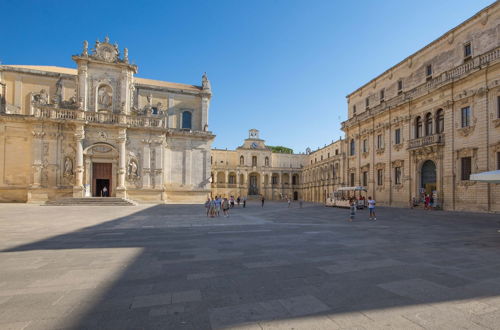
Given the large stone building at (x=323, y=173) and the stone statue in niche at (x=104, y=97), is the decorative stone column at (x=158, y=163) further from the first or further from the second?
the large stone building at (x=323, y=173)

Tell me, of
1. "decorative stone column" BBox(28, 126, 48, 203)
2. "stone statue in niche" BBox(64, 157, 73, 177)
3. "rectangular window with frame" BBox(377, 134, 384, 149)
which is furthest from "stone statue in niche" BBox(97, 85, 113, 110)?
"rectangular window with frame" BBox(377, 134, 384, 149)

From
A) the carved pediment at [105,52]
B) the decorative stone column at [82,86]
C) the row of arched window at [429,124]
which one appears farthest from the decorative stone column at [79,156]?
the row of arched window at [429,124]

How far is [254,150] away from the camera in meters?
69.0

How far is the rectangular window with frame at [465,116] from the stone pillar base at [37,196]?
40.0 m

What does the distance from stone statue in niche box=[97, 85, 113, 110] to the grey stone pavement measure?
1134 inches

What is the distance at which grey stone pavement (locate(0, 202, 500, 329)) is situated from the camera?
3.39 meters

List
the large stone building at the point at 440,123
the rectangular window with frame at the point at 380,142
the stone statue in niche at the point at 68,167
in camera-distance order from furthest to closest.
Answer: the rectangular window with frame at the point at 380,142, the stone statue in niche at the point at 68,167, the large stone building at the point at 440,123

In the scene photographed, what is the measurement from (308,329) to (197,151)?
34.7 meters

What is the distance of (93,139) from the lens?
31.3m

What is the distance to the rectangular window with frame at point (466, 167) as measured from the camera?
21648 mm

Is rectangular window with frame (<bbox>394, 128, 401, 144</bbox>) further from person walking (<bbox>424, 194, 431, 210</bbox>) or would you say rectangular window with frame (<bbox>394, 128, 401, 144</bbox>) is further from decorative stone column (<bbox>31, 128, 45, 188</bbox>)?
decorative stone column (<bbox>31, 128, 45, 188</bbox>)

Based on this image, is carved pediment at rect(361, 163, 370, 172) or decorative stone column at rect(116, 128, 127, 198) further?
carved pediment at rect(361, 163, 370, 172)

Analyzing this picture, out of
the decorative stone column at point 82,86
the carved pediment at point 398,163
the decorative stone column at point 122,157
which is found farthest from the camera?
the decorative stone column at point 82,86

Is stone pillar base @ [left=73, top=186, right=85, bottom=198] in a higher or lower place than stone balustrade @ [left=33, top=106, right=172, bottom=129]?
lower
